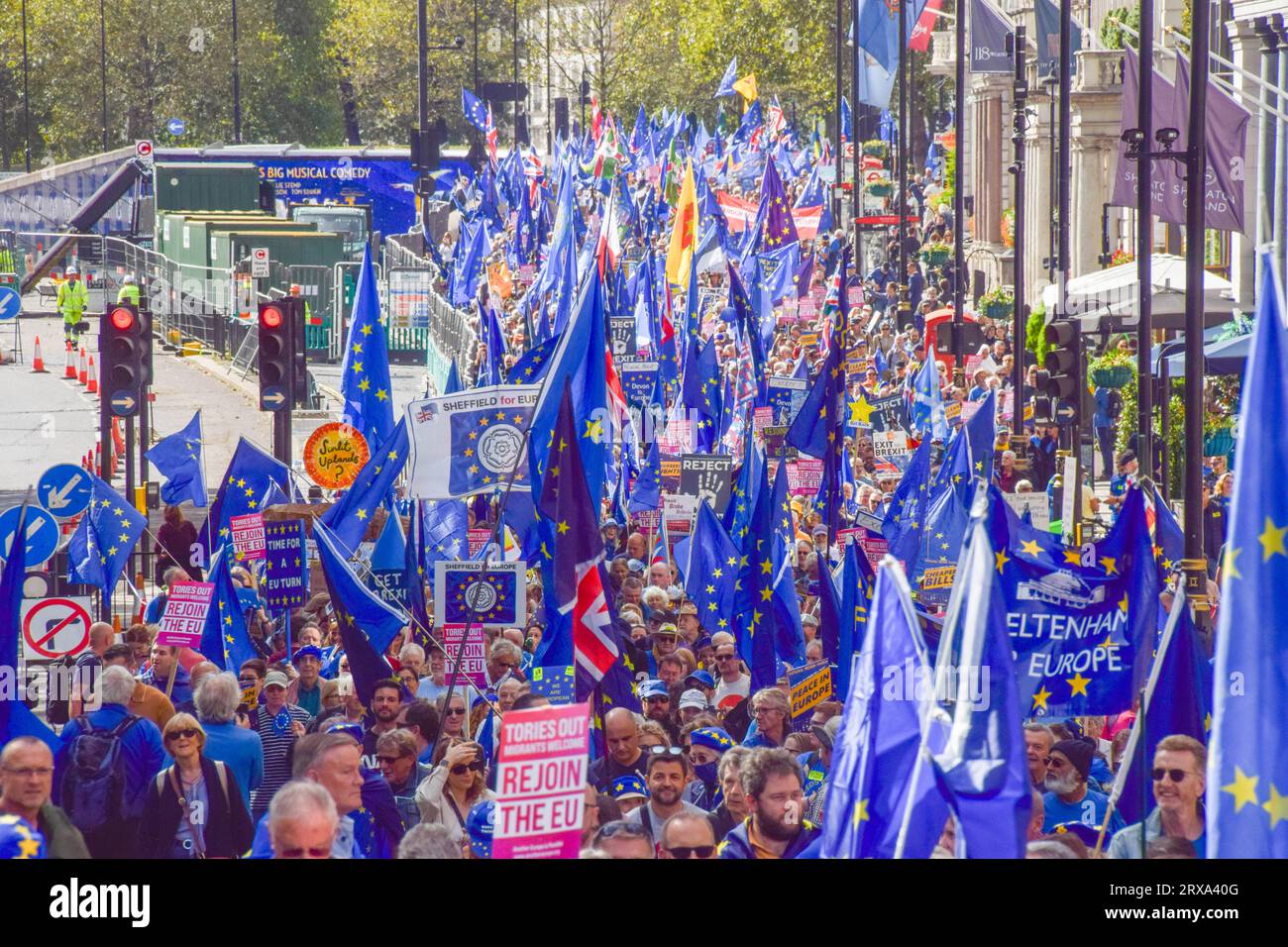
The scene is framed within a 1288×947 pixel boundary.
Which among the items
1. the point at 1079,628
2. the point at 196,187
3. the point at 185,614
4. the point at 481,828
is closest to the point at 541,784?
the point at 481,828

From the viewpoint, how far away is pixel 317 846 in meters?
6.57

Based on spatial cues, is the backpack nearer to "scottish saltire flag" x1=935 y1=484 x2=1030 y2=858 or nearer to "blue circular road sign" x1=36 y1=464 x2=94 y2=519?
"scottish saltire flag" x1=935 y1=484 x2=1030 y2=858

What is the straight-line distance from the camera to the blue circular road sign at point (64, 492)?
603 inches

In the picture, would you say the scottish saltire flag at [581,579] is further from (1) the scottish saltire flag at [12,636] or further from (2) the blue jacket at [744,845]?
(1) the scottish saltire flag at [12,636]

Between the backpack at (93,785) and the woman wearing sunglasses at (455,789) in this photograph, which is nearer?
the woman wearing sunglasses at (455,789)

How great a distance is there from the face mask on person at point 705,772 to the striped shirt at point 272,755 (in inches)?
73.5

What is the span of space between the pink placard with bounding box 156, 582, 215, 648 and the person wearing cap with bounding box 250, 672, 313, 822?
41.6 inches

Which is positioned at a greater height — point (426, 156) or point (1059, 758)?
point (426, 156)

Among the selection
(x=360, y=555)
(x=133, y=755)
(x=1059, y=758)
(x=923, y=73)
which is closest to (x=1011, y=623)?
(x=1059, y=758)

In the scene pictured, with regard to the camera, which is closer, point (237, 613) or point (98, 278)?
point (237, 613)

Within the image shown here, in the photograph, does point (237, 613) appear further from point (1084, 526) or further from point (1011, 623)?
point (1084, 526)

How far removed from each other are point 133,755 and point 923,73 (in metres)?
62.3

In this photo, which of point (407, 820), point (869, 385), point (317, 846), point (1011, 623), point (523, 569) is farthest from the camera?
point (869, 385)

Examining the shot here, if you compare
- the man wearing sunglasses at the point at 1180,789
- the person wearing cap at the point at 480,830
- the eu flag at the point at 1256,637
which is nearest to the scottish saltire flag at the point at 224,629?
the person wearing cap at the point at 480,830
